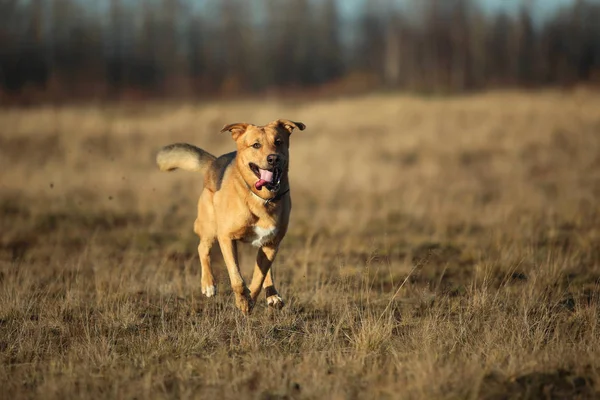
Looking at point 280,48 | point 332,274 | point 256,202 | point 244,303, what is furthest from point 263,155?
point 280,48

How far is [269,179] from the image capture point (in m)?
6.46

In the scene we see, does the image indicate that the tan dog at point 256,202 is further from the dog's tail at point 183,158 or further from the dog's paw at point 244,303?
the dog's tail at point 183,158

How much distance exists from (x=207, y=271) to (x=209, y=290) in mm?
247

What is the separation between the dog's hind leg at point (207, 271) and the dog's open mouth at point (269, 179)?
53.4 inches

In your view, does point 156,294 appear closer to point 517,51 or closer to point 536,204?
point 536,204

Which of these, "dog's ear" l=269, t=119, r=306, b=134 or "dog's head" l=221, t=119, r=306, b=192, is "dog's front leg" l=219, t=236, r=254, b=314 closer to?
"dog's head" l=221, t=119, r=306, b=192

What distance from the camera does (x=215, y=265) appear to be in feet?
31.1

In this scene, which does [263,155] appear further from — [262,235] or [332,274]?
[332,274]

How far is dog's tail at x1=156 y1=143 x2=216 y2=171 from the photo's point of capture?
7879 millimetres

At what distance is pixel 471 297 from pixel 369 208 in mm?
7695

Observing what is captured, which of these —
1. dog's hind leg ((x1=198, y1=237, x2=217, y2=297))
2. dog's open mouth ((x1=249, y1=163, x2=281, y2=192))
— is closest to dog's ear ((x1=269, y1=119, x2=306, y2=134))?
dog's open mouth ((x1=249, y1=163, x2=281, y2=192))

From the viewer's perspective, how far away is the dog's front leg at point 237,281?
659 cm

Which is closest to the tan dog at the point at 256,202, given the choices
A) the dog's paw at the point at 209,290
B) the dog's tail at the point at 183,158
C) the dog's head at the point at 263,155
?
the dog's head at the point at 263,155

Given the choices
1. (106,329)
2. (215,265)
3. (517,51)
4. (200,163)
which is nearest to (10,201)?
(215,265)
